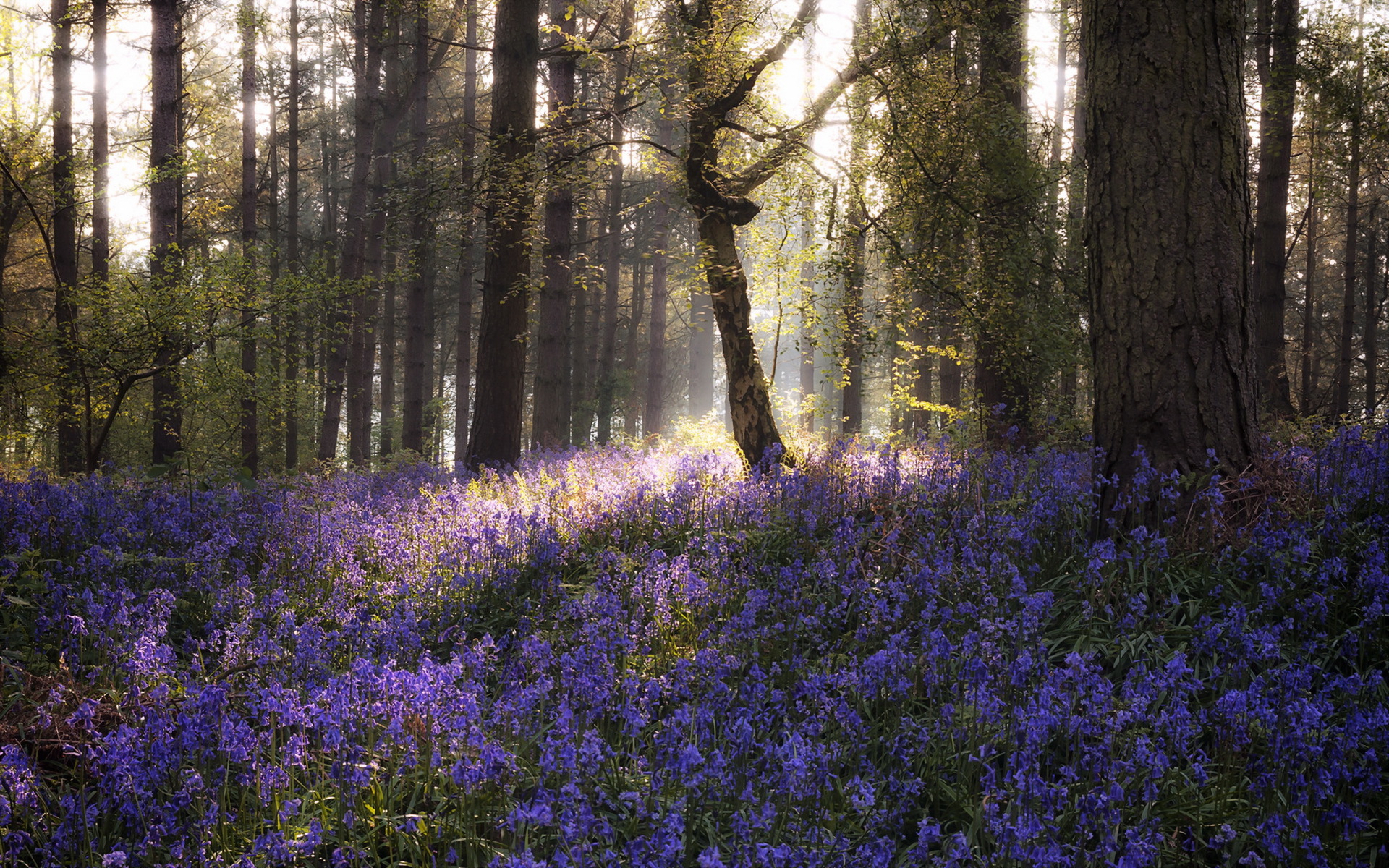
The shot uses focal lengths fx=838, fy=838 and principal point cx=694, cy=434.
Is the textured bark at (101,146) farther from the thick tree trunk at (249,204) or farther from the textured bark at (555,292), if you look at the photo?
the textured bark at (555,292)

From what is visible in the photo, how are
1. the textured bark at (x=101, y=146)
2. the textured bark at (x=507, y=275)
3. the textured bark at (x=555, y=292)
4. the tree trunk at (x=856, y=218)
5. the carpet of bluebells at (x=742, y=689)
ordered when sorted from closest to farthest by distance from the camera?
the carpet of bluebells at (x=742, y=689)
the tree trunk at (x=856, y=218)
the textured bark at (x=507, y=275)
the textured bark at (x=555, y=292)
the textured bark at (x=101, y=146)

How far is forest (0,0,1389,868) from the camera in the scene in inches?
101

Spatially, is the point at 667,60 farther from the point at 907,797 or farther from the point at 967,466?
the point at 907,797

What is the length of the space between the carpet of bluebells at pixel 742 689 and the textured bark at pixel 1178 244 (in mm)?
350

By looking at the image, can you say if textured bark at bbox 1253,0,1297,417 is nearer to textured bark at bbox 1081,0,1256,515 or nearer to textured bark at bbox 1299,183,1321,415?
textured bark at bbox 1299,183,1321,415

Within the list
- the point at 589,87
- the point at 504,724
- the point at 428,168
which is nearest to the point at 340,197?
the point at 589,87

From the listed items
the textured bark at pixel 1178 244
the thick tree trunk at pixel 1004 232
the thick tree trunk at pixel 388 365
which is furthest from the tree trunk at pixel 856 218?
the thick tree trunk at pixel 388 365

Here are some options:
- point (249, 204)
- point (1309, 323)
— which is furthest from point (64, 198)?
point (1309, 323)

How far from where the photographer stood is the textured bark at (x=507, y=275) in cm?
1026

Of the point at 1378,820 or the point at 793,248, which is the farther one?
the point at 793,248

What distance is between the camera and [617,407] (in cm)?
2808

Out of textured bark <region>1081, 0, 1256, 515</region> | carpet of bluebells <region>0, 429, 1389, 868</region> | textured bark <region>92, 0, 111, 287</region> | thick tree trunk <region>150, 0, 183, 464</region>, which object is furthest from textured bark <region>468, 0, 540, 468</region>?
textured bark <region>92, 0, 111, 287</region>

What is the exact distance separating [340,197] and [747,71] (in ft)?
84.3

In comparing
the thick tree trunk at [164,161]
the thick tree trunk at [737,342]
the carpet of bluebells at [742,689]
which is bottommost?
the carpet of bluebells at [742,689]
